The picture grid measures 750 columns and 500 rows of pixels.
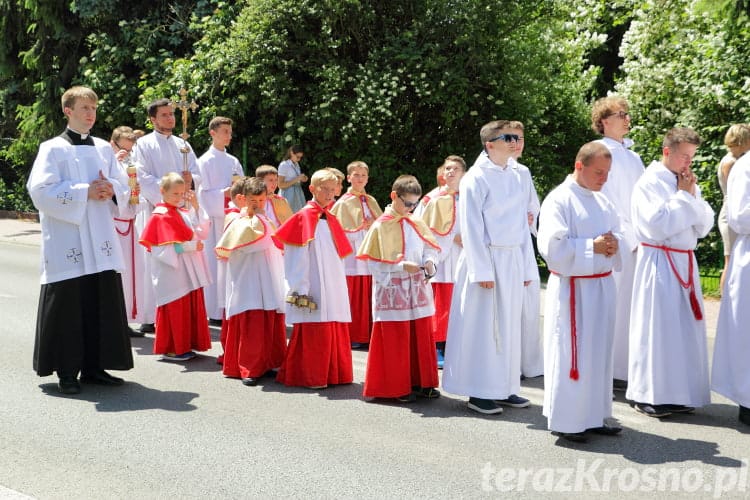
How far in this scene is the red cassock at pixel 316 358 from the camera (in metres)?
7.81

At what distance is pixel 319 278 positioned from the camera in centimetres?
783

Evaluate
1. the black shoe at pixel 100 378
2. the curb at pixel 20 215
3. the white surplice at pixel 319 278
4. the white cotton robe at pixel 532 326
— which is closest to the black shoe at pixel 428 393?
the white surplice at pixel 319 278

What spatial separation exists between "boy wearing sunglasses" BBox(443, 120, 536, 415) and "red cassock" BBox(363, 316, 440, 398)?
0.33 m

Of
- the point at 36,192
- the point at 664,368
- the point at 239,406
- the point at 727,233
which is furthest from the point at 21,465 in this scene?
the point at 727,233

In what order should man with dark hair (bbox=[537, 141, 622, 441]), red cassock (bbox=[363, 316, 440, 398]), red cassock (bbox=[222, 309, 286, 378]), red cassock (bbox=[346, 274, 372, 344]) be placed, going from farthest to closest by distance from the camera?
red cassock (bbox=[346, 274, 372, 344]) → red cassock (bbox=[222, 309, 286, 378]) → red cassock (bbox=[363, 316, 440, 398]) → man with dark hair (bbox=[537, 141, 622, 441])

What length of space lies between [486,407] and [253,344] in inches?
86.3

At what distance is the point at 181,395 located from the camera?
761 centimetres

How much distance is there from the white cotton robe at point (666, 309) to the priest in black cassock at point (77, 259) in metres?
4.02

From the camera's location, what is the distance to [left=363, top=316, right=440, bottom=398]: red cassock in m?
7.35

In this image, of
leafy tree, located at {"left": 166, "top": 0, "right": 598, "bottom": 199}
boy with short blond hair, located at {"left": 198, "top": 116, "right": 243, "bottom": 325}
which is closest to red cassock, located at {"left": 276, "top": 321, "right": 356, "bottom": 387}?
boy with short blond hair, located at {"left": 198, "top": 116, "right": 243, "bottom": 325}

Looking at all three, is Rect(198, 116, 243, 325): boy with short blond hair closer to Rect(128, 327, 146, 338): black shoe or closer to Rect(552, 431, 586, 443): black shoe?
Rect(128, 327, 146, 338): black shoe

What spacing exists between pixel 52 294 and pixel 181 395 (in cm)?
129

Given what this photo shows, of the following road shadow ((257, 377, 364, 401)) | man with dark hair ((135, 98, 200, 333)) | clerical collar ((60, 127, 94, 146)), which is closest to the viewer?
road shadow ((257, 377, 364, 401))

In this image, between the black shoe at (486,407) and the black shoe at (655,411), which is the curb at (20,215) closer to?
the black shoe at (486,407)
